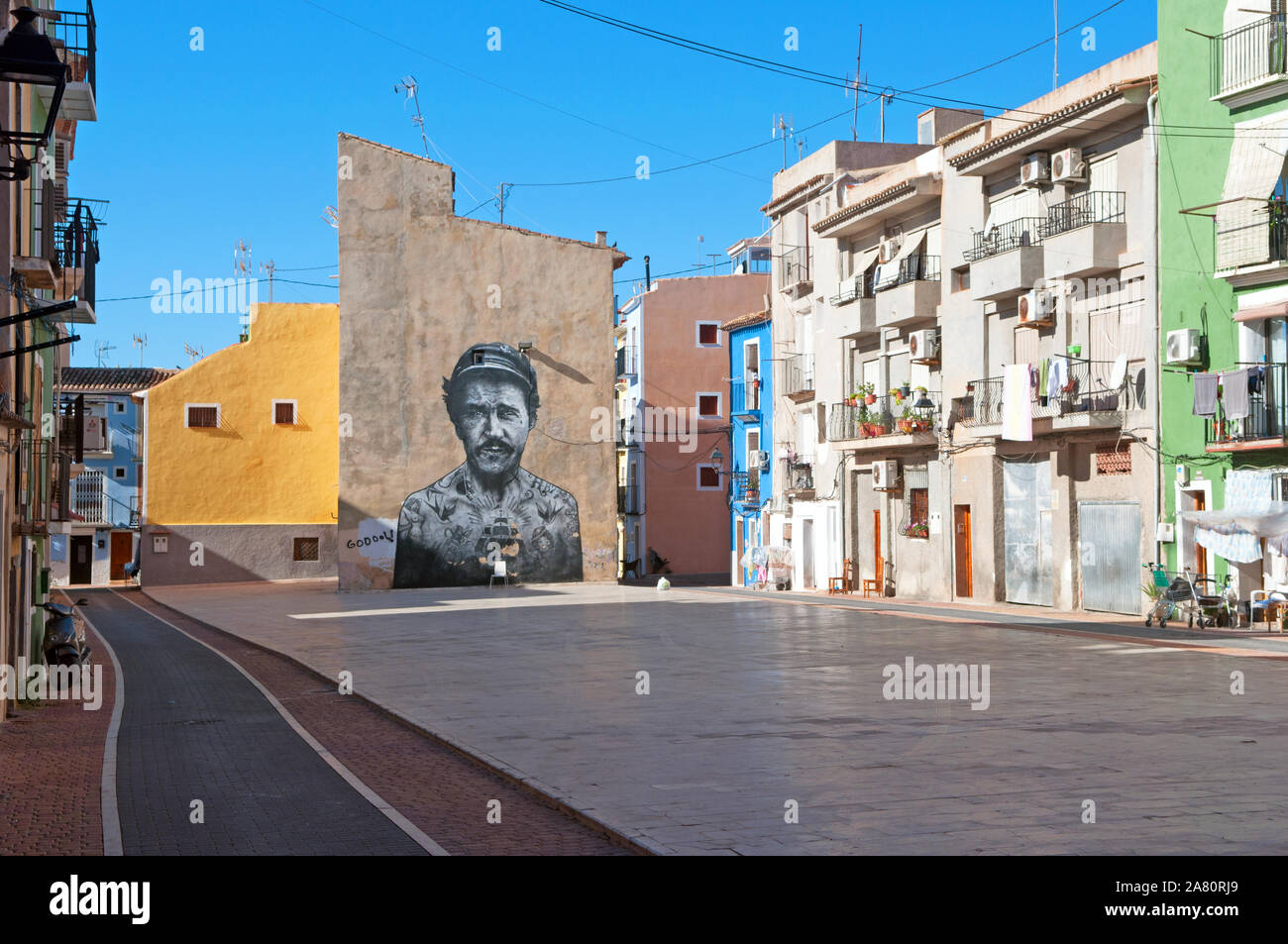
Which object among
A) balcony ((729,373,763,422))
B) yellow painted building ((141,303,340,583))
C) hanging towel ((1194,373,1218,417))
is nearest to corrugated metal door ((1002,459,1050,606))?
hanging towel ((1194,373,1218,417))

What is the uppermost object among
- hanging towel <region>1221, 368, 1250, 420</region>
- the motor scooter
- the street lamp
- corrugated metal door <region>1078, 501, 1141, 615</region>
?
the street lamp

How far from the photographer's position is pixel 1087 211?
3059 centimetres

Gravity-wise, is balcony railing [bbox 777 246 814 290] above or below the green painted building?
above

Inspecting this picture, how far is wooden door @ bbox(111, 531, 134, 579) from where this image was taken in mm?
65688

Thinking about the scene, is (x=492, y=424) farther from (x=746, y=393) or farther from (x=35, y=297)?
(x=35, y=297)

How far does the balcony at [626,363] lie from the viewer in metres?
64.0

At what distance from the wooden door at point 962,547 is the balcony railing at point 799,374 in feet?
33.7

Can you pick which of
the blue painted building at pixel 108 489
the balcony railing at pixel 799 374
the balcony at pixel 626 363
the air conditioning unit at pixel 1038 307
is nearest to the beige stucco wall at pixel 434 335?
the balcony railing at pixel 799 374

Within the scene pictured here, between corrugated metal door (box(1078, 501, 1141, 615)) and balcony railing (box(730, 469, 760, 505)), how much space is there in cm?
2111

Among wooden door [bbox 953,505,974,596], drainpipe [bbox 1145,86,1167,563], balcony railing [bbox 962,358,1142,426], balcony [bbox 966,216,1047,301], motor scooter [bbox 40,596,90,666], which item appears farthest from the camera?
wooden door [bbox 953,505,974,596]

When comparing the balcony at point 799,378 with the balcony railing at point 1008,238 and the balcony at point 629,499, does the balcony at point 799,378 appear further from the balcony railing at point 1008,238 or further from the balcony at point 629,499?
the balcony at point 629,499

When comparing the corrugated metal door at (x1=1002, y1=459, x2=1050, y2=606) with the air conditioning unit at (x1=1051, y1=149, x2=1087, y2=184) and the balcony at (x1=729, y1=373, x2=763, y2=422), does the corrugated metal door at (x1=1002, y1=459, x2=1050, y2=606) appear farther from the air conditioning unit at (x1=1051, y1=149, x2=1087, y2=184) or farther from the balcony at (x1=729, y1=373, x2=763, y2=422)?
the balcony at (x1=729, y1=373, x2=763, y2=422)

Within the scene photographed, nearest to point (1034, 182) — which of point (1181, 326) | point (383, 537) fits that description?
point (1181, 326)

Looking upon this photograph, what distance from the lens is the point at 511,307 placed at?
4728cm
